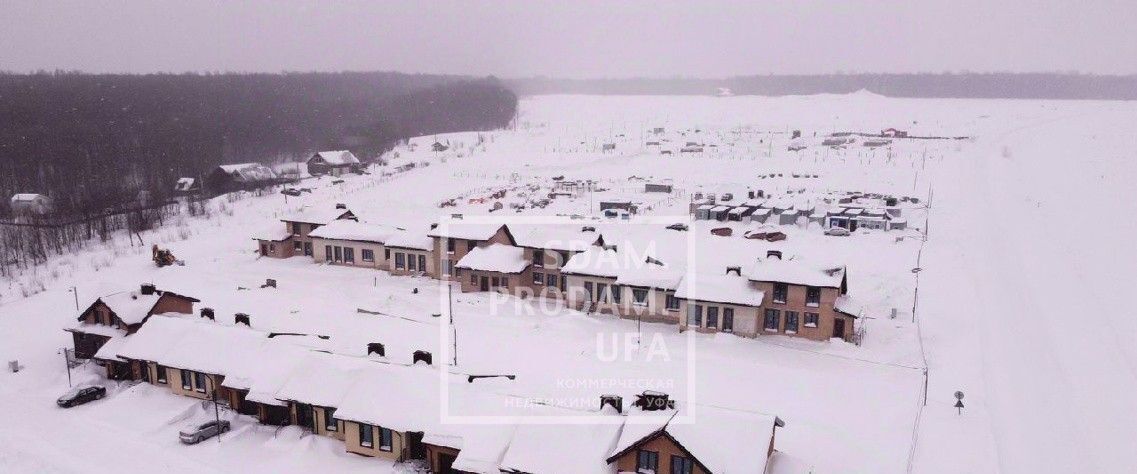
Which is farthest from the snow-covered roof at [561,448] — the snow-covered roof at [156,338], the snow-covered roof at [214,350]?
the snow-covered roof at [156,338]

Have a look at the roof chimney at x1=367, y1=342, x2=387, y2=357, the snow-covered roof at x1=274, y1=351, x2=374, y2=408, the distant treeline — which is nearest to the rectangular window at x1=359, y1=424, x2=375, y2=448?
the snow-covered roof at x1=274, y1=351, x2=374, y2=408

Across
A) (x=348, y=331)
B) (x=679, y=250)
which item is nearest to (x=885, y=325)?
(x=679, y=250)

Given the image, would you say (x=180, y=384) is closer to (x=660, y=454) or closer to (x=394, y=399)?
(x=394, y=399)

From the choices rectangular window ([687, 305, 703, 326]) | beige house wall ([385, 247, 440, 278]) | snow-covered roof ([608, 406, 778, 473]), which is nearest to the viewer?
snow-covered roof ([608, 406, 778, 473])

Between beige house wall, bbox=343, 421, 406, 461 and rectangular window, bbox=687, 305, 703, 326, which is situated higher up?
rectangular window, bbox=687, 305, 703, 326

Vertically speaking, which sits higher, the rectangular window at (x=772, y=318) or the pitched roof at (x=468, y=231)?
the pitched roof at (x=468, y=231)

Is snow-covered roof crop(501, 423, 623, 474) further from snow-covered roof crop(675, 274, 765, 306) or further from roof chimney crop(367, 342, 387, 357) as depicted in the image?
snow-covered roof crop(675, 274, 765, 306)

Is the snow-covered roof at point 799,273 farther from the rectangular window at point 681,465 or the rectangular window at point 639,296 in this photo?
the rectangular window at point 681,465
